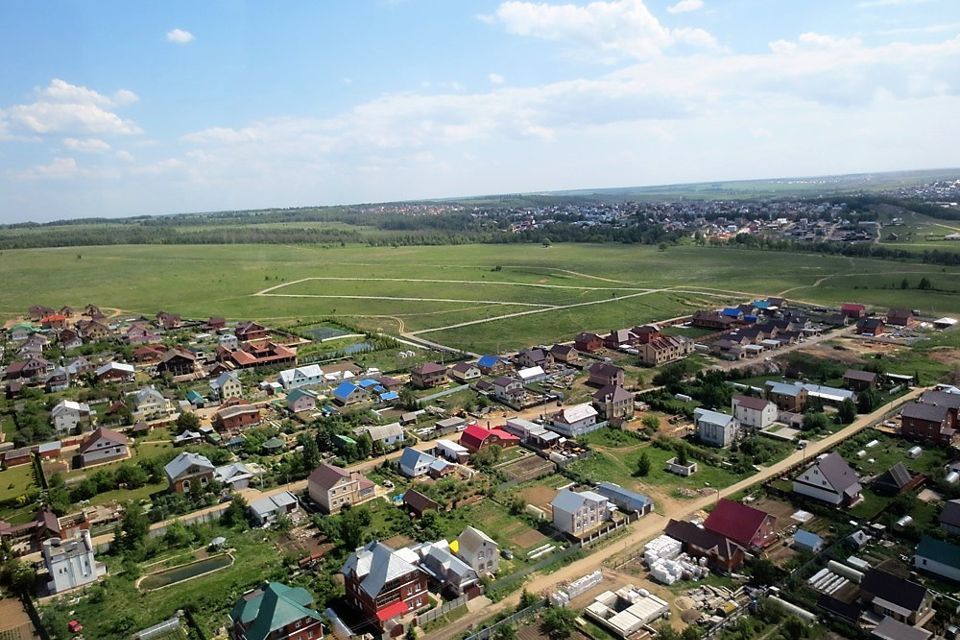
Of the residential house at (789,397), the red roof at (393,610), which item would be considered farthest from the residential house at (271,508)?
the residential house at (789,397)

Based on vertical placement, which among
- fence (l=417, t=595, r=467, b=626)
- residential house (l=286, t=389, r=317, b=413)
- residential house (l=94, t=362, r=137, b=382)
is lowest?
fence (l=417, t=595, r=467, b=626)

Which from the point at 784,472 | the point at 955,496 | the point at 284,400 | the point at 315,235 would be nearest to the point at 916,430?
the point at 955,496

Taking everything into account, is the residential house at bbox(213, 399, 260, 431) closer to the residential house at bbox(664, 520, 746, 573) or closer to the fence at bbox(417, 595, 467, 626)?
the fence at bbox(417, 595, 467, 626)

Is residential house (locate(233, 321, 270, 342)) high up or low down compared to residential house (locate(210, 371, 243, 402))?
up

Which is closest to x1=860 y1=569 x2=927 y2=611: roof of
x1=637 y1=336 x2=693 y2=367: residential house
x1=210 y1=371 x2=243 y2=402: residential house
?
x1=637 y1=336 x2=693 y2=367: residential house

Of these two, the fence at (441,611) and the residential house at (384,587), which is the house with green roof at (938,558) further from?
the residential house at (384,587)

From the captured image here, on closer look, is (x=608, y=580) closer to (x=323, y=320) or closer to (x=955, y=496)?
(x=955, y=496)
